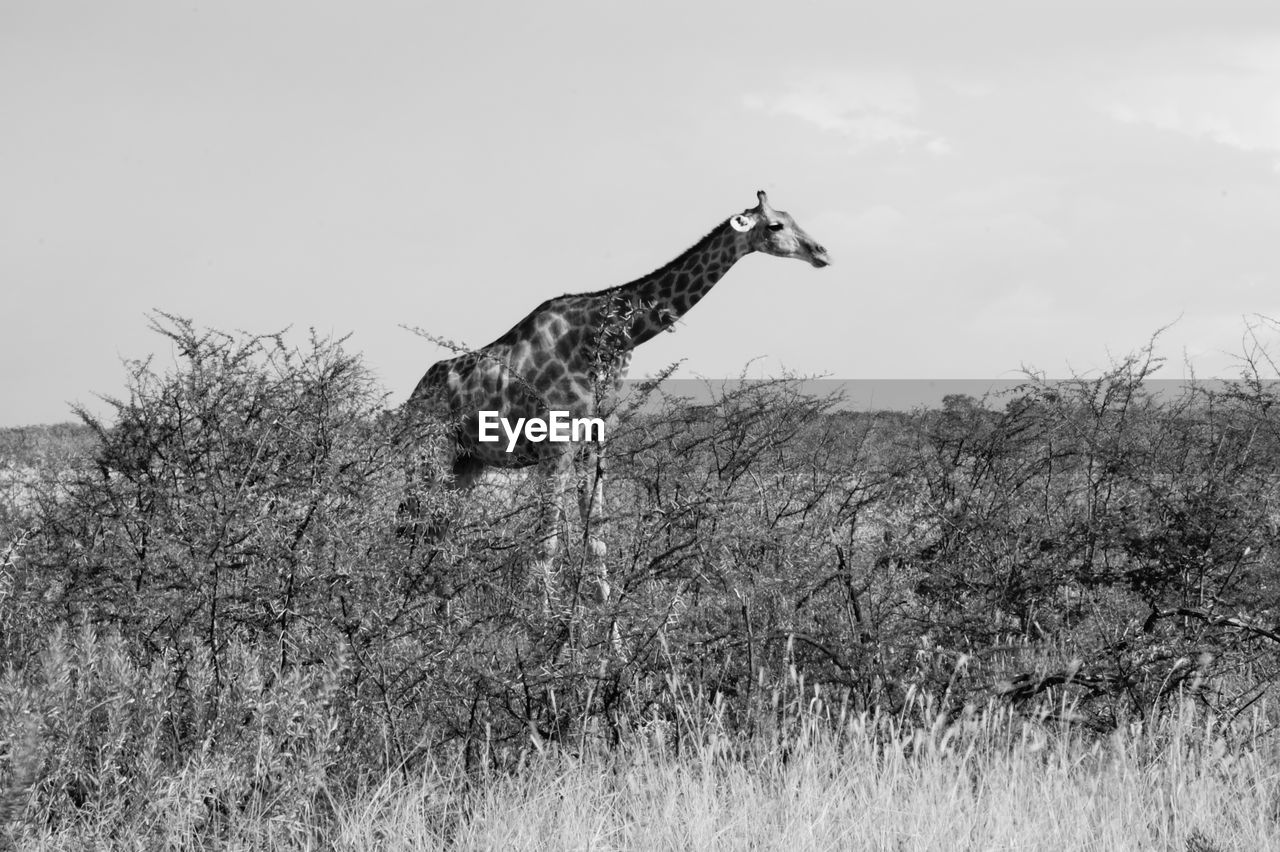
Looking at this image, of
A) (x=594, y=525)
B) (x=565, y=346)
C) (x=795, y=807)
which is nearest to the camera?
(x=795, y=807)

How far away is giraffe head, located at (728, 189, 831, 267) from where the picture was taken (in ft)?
30.9

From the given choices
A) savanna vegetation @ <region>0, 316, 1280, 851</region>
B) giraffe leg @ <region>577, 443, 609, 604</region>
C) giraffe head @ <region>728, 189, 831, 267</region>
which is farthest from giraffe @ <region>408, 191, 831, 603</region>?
giraffe leg @ <region>577, 443, 609, 604</region>

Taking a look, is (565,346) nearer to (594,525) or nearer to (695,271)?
(695,271)

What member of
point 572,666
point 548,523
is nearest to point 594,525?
point 548,523

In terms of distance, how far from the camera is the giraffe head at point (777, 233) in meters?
9.42

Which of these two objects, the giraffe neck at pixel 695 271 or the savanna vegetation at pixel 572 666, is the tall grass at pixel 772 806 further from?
the giraffe neck at pixel 695 271

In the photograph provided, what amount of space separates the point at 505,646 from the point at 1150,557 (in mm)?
3316

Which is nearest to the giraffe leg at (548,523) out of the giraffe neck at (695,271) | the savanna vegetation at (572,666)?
the savanna vegetation at (572,666)

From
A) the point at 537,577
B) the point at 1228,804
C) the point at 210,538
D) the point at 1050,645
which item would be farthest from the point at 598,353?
the point at 1228,804

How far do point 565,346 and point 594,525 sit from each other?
374 cm

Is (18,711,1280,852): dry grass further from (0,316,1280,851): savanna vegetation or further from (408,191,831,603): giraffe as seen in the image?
(408,191,831,603): giraffe

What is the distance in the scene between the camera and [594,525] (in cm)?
543

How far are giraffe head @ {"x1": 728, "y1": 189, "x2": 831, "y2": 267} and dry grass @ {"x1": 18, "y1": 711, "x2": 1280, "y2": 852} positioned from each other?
17.5 feet

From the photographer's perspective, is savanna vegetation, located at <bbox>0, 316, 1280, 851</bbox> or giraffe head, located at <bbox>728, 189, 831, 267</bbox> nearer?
savanna vegetation, located at <bbox>0, 316, 1280, 851</bbox>
